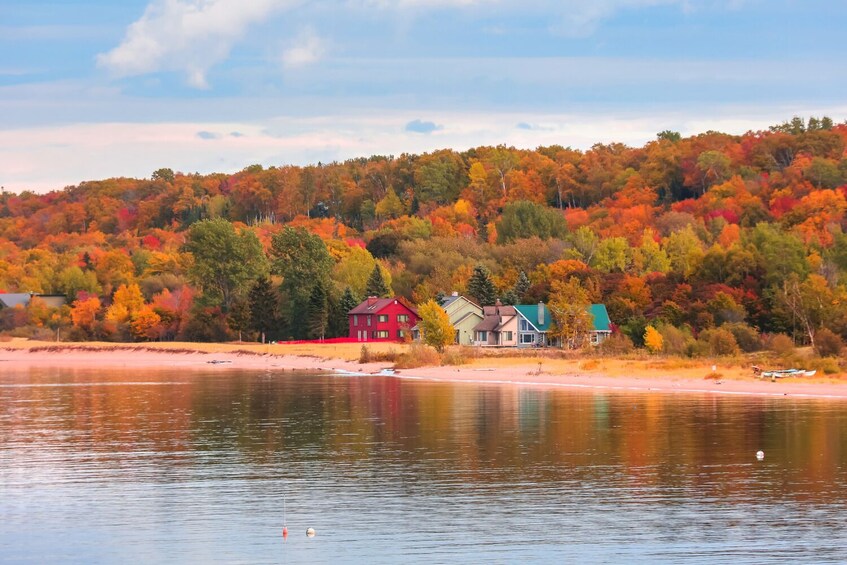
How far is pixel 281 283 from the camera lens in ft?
406

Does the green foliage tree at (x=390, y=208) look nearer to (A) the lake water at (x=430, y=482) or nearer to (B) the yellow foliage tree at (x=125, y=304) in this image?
(B) the yellow foliage tree at (x=125, y=304)

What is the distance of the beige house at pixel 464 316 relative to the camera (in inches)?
4139

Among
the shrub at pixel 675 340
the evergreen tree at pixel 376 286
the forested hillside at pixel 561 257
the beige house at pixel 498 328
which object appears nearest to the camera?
the shrub at pixel 675 340

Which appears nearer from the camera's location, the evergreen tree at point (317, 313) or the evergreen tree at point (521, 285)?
the evergreen tree at point (521, 285)

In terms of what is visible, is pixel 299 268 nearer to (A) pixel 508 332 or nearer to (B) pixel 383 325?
(B) pixel 383 325

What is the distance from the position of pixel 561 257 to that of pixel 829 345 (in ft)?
189

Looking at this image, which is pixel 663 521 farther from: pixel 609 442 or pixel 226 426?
pixel 226 426

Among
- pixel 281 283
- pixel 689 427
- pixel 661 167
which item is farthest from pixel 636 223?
pixel 689 427

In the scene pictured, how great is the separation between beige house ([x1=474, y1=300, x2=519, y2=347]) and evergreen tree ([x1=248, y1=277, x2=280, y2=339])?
2386 centimetres

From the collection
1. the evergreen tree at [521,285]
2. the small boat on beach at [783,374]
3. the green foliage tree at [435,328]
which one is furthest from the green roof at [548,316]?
the small boat on beach at [783,374]

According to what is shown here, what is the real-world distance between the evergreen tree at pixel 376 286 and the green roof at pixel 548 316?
75.4 ft

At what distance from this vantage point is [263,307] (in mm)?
115250

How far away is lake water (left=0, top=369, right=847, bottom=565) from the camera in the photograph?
82.9 feet

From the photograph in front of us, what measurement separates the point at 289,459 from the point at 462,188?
522 feet
